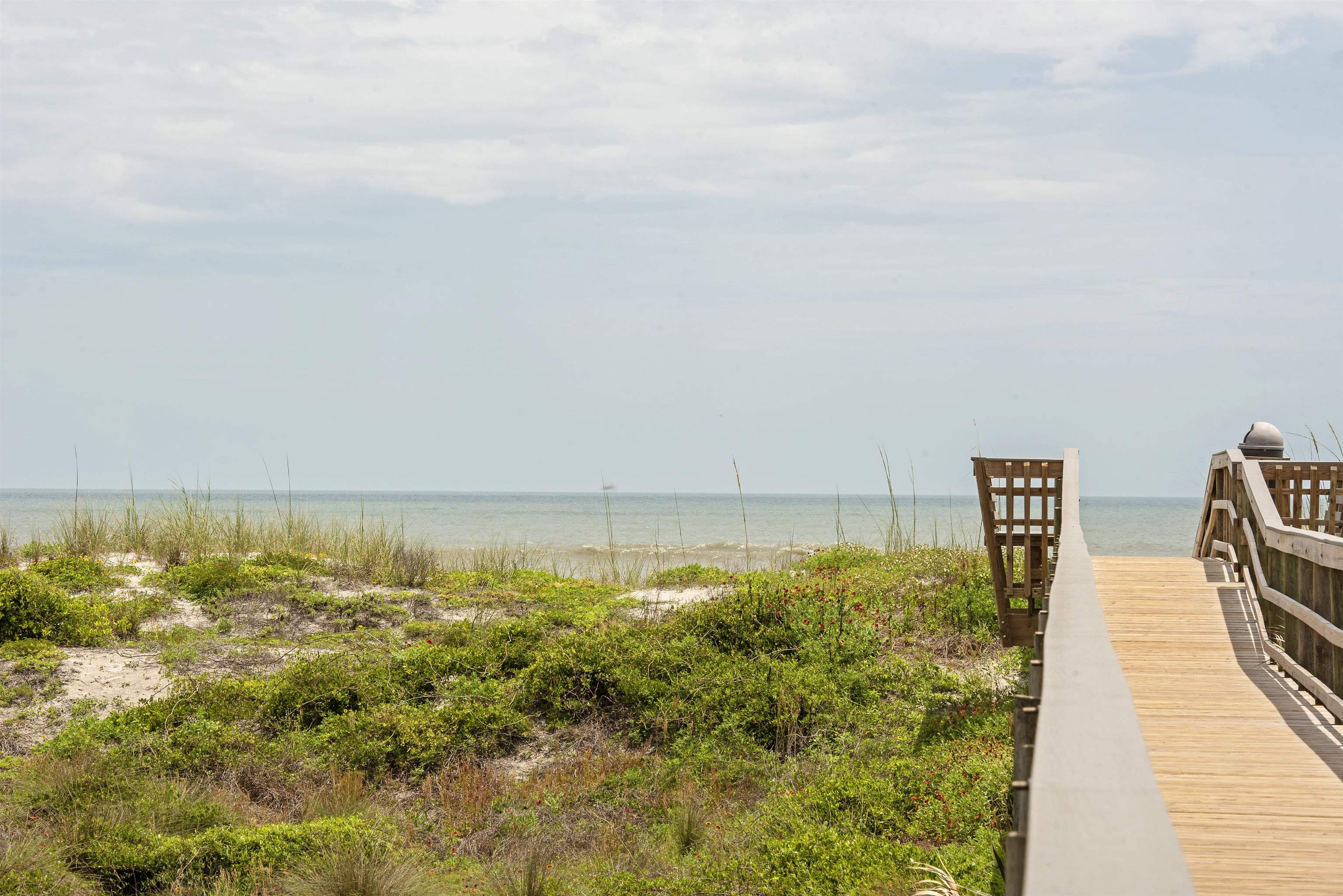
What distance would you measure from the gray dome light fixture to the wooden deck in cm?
295

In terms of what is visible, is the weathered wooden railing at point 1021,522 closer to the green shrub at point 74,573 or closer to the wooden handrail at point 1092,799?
the wooden handrail at point 1092,799

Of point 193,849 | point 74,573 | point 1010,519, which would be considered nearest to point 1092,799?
point 193,849

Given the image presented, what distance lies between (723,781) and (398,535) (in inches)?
399

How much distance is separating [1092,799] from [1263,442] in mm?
9352

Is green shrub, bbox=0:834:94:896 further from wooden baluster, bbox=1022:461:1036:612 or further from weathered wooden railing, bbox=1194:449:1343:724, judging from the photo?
wooden baluster, bbox=1022:461:1036:612

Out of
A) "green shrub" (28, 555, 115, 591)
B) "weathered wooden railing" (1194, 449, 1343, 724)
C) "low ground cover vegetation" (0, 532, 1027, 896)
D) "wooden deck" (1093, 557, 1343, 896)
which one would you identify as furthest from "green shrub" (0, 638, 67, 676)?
"weathered wooden railing" (1194, 449, 1343, 724)

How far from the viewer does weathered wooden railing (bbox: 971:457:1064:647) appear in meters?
7.99

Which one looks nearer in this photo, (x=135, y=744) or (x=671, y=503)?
(x=135, y=744)

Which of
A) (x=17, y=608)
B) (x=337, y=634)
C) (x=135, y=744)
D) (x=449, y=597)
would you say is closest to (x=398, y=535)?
(x=449, y=597)

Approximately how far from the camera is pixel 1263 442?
9.16m

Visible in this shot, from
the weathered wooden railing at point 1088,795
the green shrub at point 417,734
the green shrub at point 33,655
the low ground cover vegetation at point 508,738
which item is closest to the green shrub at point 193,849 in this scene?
the low ground cover vegetation at point 508,738

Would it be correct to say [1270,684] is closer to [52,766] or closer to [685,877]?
[685,877]

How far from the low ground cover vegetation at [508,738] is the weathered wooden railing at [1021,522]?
96cm

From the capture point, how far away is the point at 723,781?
7207 millimetres
